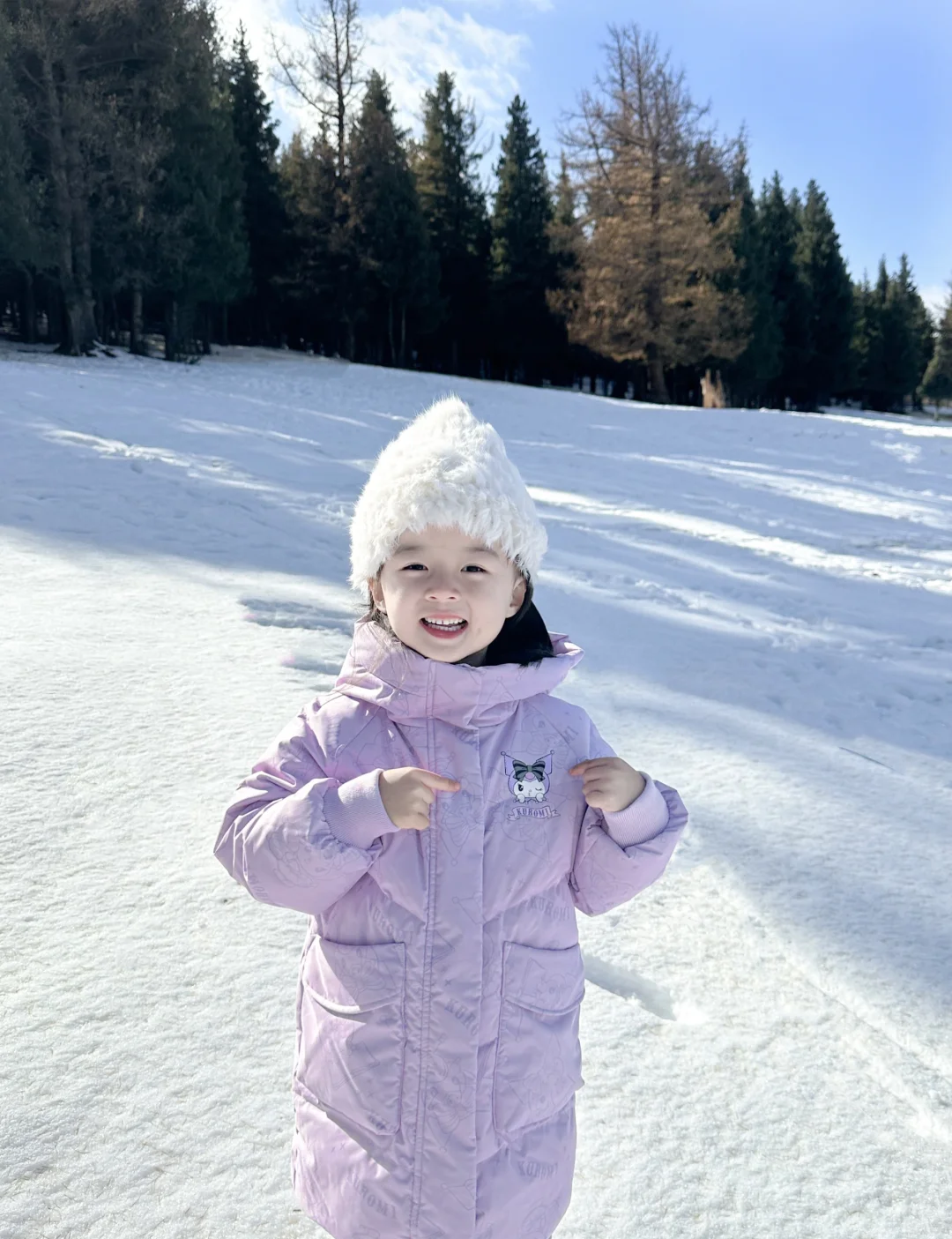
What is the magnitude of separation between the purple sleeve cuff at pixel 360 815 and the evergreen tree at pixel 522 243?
28712 millimetres

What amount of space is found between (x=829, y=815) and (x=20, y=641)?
9.20ft

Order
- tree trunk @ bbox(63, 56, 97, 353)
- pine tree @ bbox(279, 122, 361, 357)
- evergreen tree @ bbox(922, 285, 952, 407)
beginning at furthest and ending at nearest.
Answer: evergreen tree @ bbox(922, 285, 952, 407), pine tree @ bbox(279, 122, 361, 357), tree trunk @ bbox(63, 56, 97, 353)

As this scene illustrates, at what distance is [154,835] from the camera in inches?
90.5

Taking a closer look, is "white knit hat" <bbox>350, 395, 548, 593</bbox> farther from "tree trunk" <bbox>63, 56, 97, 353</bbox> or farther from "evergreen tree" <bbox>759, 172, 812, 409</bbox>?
"evergreen tree" <bbox>759, 172, 812, 409</bbox>

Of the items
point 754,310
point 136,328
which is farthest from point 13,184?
point 754,310

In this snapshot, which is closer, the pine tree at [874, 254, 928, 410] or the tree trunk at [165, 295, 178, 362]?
the tree trunk at [165, 295, 178, 362]

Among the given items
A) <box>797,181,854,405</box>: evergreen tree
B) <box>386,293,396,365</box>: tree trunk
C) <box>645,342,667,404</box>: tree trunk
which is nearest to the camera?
<box>645,342,667,404</box>: tree trunk

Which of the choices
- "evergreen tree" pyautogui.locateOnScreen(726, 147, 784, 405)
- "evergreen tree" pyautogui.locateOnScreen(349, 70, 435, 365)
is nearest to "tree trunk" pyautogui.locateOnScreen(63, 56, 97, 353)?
"evergreen tree" pyautogui.locateOnScreen(349, 70, 435, 365)

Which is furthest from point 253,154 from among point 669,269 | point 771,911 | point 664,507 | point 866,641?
point 771,911

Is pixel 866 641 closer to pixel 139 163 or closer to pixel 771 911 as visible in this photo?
pixel 771 911

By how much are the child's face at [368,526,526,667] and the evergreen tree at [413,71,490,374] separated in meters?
28.3

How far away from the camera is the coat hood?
1.24m

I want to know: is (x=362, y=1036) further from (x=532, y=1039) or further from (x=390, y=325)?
(x=390, y=325)

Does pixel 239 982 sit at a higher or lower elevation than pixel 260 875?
lower
